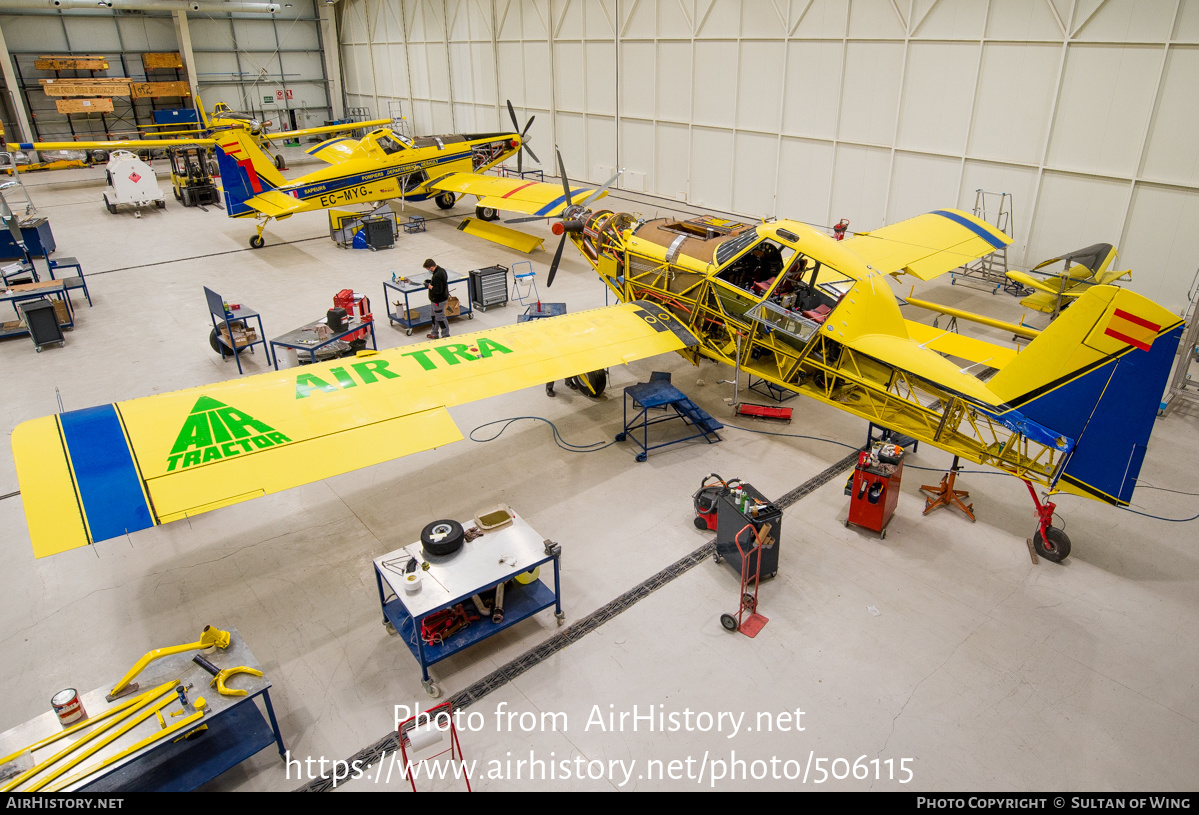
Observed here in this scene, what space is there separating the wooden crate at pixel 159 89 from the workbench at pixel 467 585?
39.0 metres

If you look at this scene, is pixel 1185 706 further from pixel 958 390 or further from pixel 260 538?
pixel 260 538

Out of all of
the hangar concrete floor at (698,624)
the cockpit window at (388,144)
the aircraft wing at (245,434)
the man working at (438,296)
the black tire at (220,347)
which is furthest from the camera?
the cockpit window at (388,144)

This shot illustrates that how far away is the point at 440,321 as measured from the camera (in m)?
15.0

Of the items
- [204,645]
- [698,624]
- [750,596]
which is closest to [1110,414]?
[750,596]

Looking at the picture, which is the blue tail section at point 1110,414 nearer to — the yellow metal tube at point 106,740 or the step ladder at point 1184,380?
the step ladder at point 1184,380

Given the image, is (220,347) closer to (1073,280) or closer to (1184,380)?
(1073,280)

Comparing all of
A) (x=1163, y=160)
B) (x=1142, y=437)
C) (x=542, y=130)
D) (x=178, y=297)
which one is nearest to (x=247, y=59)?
(x=542, y=130)

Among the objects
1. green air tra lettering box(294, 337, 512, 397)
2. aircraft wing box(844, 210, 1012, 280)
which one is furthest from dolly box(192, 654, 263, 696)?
aircraft wing box(844, 210, 1012, 280)

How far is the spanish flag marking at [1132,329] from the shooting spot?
263 inches

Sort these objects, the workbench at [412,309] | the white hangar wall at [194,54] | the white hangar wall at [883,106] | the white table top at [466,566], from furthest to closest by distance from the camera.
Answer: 1. the white hangar wall at [194,54]
2. the white hangar wall at [883,106]
3. the workbench at [412,309]
4. the white table top at [466,566]

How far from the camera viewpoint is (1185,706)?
6.59m

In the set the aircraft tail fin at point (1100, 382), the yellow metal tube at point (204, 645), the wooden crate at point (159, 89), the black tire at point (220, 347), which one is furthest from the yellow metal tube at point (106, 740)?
the wooden crate at point (159, 89)

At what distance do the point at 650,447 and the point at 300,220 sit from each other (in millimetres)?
20484

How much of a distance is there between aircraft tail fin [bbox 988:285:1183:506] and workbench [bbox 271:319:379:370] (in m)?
10.7
